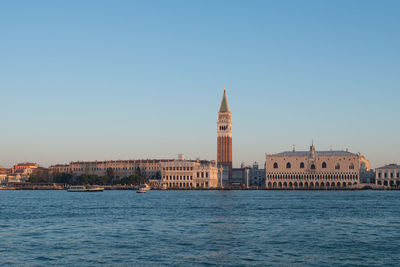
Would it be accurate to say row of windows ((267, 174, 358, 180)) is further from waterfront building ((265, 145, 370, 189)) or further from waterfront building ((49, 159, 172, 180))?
waterfront building ((49, 159, 172, 180))

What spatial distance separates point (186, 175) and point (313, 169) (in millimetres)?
35039

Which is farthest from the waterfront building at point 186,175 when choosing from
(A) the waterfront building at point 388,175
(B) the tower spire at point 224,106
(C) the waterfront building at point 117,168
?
(A) the waterfront building at point 388,175

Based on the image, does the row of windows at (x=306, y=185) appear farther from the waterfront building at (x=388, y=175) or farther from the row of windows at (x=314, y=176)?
the waterfront building at (x=388, y=175)

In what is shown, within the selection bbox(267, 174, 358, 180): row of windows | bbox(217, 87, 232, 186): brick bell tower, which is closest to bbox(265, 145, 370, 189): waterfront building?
bbox(267, 174, 358, 180): row of windows

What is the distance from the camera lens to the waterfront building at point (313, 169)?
484 feet

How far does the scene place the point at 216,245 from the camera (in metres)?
29.6

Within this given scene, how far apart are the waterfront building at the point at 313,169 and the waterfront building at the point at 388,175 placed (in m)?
5.38

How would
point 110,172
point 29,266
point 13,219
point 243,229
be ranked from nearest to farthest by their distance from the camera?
point 29,266 < point 243,229 < point 13,219 < point 110,172

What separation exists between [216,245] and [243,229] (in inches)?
300

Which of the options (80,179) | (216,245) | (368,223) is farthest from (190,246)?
(80,179)

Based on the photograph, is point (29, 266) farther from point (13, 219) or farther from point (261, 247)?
point (13, 219)

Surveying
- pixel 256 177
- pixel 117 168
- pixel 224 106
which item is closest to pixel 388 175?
pixel 256 177

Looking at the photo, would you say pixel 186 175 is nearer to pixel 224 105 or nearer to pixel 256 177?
pixel 224 105

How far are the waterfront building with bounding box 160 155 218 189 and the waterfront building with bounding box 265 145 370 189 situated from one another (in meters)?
16.2
